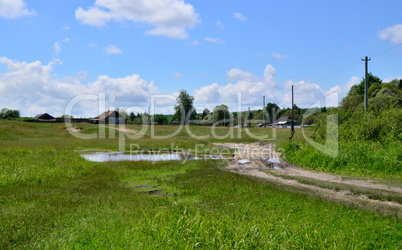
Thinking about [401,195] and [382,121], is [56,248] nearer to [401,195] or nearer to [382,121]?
[401,195]

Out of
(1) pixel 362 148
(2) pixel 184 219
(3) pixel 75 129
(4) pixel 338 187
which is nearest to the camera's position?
(2) pixel 184 219

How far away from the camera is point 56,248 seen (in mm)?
5910

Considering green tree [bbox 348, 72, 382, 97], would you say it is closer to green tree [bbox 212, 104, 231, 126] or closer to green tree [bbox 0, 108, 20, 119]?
green tree [bbox 212, 104, 231, 126]

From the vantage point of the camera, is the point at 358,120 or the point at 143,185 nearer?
the point at 143,185

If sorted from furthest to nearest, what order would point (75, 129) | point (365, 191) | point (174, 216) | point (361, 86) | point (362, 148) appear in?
point (361, 86) < point (75, 129) < point (362, 148) < point (365, 191) < point (174, 216)

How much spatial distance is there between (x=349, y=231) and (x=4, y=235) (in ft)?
27.6

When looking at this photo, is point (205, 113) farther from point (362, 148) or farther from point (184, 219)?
point (184, 219)

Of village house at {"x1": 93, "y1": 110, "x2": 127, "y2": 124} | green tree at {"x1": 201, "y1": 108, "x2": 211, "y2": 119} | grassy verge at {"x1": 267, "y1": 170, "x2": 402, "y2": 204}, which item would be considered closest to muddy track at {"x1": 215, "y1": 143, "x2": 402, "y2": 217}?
grassy verge at {"x1": 267, "y1": 170, "x2": 402, "y2": 204}

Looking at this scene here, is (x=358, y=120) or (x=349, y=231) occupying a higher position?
(x=358, y=120)

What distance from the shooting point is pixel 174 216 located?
7367 mm

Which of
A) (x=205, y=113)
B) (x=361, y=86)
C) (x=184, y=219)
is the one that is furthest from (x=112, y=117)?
(x=184, y=219)

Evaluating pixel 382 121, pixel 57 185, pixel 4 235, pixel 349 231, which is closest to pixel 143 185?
pixel 57 185

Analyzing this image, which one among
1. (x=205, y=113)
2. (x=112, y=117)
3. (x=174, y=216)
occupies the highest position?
(x=205, y=113)

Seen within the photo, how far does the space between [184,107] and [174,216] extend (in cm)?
11616
